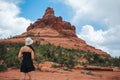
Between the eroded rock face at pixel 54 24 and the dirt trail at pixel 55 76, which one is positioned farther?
the eroded rock face at pixel 54 24

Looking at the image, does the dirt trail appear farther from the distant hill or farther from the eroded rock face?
the eroded rock face

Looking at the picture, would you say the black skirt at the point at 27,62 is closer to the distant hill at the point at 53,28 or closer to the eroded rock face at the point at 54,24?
the distant hill at the point at 53,28

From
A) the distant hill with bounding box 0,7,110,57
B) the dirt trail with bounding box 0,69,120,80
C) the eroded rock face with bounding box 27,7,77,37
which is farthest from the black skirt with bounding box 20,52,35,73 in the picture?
the eroded rock face with bounding box 27,7,77,37

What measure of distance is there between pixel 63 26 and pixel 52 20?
2.60 metres

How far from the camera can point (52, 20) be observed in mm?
57938

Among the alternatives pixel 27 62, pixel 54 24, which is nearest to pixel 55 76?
pixel 27 62

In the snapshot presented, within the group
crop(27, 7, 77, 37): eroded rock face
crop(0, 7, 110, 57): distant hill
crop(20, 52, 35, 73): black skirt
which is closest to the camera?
crop(20, 52, 35, 73): black skirt

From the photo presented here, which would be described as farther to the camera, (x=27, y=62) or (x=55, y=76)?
(x=55, y=76)

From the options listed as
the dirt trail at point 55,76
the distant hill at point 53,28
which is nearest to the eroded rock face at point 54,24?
the distant hill at point 53,28

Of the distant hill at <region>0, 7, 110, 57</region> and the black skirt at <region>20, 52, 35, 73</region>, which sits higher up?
the distant hill at <region>0, 7, 110, 57</region>

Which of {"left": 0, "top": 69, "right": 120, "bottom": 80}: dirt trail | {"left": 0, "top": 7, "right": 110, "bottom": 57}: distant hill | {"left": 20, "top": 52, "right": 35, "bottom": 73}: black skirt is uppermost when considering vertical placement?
{"left": 0, "top": 7, "right": 110, "bottom": 57}: distant hill

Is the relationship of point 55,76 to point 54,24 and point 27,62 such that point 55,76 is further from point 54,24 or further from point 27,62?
point 54,24

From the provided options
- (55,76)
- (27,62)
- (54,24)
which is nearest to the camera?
(27,62)

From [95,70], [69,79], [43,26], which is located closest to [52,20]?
[43,26]
